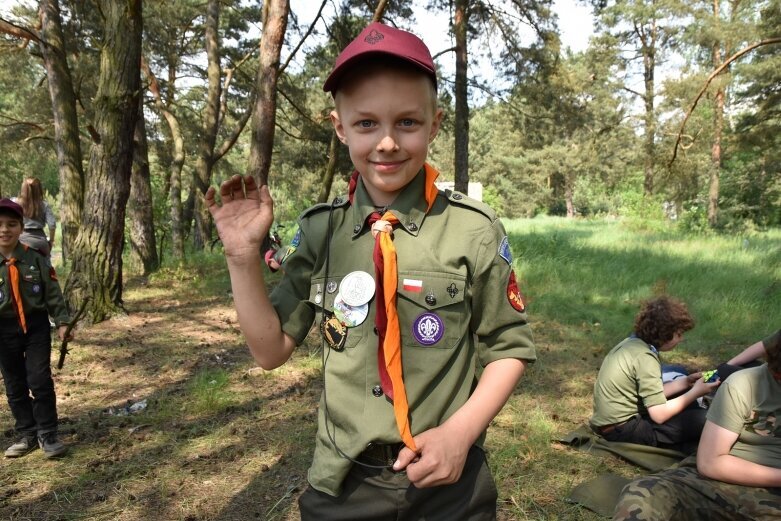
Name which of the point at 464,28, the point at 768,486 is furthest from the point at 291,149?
the point at 768,486

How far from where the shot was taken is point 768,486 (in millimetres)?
2469

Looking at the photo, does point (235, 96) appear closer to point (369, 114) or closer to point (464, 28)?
point (464, 28)

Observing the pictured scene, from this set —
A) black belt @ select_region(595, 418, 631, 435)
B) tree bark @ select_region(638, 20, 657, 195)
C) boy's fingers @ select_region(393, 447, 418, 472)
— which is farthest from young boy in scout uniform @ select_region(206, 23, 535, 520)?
tree bark @ select_region(638, 20, 657, 195)

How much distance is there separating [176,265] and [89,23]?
6.98m

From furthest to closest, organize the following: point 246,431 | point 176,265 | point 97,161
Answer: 1. point 176,265
2. point 97,161
3. point 246,431

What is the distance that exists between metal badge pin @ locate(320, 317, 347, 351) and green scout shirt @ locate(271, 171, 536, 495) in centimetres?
2

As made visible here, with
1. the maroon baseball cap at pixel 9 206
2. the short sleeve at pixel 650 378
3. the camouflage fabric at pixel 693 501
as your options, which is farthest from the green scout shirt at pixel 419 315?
the maroon baseball cap at pixel 9 206

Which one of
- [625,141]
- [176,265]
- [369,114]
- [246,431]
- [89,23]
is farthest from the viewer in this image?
[625,141]

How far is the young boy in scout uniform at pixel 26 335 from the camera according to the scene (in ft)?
12.1

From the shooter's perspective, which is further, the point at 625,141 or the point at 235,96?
the point at 625,141

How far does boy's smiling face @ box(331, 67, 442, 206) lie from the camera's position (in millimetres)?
1211

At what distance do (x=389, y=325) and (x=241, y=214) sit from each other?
1.41ft

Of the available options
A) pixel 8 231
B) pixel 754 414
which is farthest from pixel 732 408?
pixel 8 231

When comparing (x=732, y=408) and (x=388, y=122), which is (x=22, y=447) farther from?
(x=732, y=408)
